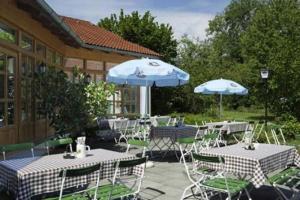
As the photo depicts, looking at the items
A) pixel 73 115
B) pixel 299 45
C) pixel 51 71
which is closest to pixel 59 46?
pixel 51 71

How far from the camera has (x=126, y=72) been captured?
30.1 ft

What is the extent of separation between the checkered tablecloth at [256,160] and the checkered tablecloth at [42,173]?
1426 millimetres

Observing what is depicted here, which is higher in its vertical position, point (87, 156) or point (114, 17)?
point (114, 17)

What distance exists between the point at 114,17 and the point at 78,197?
24694 millimetres

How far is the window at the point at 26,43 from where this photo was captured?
10.2m

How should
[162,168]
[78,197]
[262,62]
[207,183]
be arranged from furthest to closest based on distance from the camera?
[262,62] < [162,168] < [207,183] < [78,197]

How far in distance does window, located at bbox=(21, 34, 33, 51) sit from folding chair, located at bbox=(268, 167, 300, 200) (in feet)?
22.7

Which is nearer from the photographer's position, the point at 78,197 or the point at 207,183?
the point at 78,197

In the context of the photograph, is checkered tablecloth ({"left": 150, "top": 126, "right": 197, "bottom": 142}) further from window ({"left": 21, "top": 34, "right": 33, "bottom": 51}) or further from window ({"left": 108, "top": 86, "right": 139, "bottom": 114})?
window ({"left": 108, "top": 86, "right": 139, "bottom": 114})

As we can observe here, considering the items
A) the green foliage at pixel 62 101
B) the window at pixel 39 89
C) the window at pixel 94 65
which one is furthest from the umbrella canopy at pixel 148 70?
the window at pixel 94 65

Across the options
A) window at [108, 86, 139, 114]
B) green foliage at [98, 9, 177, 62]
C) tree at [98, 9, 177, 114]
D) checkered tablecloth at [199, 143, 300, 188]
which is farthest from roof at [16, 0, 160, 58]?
green foliage at [98, 9, 177, 62]

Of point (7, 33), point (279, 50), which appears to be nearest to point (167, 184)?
point (7, 33)

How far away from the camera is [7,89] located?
9.17m

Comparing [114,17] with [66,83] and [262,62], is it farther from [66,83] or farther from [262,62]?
[66,83]
